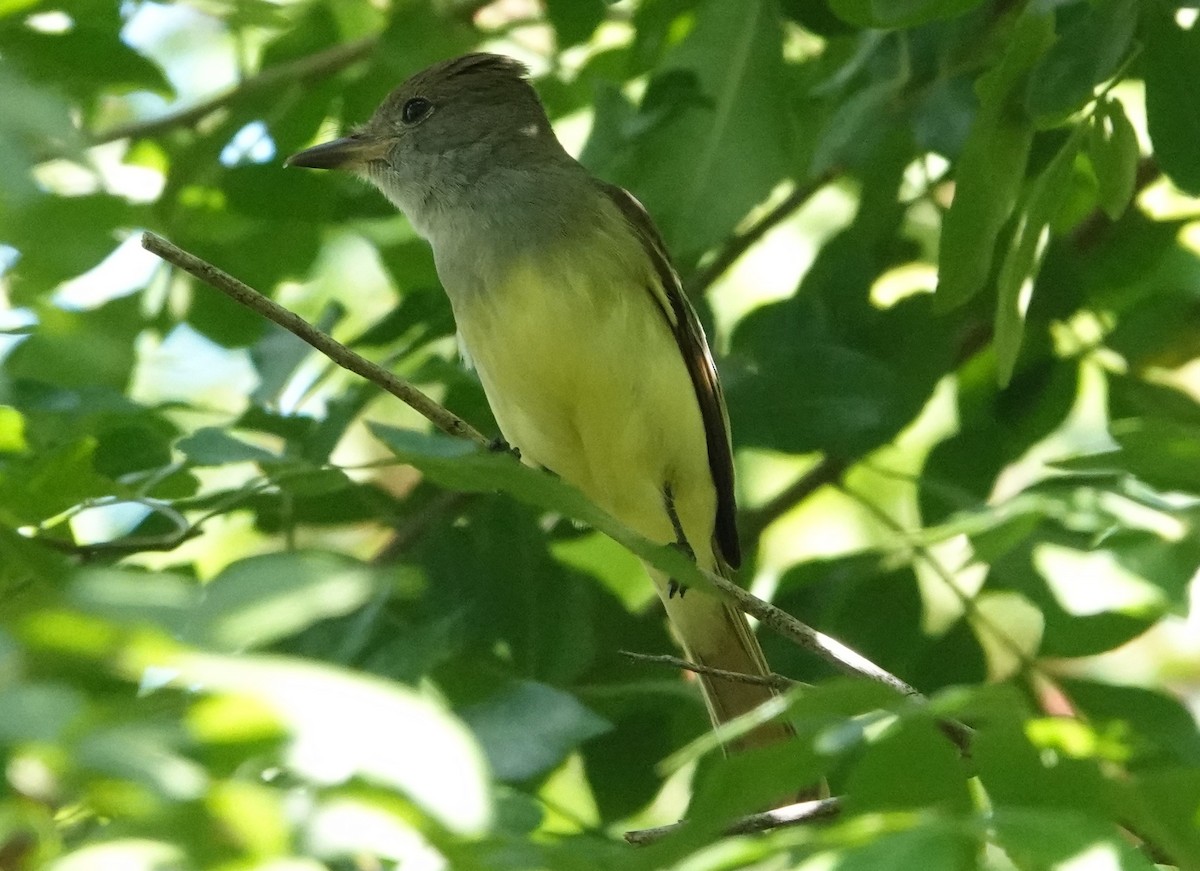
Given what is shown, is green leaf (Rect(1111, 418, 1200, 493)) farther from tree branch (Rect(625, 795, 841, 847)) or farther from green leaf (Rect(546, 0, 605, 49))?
green leaf (Rect(546, 0, 605, 49))

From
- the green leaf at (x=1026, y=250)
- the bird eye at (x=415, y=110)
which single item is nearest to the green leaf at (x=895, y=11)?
the green leaf at (x=1026, y=250)

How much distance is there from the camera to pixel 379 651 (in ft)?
9.44

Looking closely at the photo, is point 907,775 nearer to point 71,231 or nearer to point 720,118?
point 71,231

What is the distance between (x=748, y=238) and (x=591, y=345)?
638 millimetres

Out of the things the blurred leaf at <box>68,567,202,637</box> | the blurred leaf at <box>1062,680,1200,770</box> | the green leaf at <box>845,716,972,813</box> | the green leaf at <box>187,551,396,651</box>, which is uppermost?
the blurred leaf at <box>68,567,202,637</box>

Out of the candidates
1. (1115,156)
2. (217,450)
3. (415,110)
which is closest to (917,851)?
(217,450)

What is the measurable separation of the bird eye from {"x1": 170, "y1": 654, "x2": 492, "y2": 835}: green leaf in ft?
12.8

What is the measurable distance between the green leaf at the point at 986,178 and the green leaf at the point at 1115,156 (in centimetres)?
14

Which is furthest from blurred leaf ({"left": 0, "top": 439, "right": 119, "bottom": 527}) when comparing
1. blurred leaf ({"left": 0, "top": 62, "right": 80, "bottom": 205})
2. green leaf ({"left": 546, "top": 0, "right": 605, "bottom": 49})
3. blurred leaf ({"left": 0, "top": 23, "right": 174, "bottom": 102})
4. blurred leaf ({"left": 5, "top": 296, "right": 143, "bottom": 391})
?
green leaf ({"left": 546, "top": 0, "right": 605, "bottom": 49})

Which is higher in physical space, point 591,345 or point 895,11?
point 895,11

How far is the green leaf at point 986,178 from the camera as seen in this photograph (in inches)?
109

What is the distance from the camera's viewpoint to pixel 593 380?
4.22 m

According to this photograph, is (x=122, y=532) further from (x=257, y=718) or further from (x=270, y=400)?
(x=257, y=718)

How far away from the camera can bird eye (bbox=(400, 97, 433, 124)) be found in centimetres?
508
